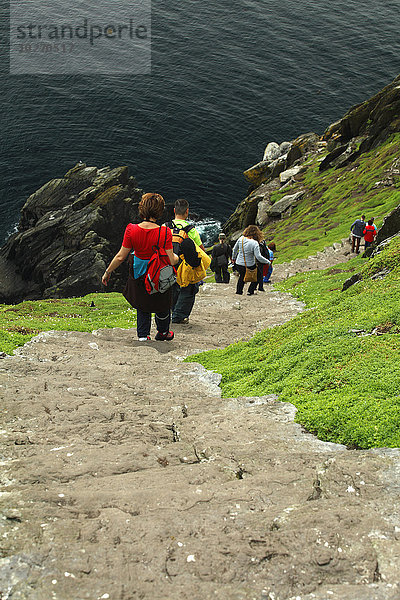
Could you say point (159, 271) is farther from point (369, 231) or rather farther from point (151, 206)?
point (369, 231)

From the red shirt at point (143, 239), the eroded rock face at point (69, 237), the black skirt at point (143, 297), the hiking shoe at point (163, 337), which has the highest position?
the red shirt at point (143, 239)

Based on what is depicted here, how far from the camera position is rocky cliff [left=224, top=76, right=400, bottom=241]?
51562 millimetres

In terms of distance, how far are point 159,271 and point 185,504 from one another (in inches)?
319

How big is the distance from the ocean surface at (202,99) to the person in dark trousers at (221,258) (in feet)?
135

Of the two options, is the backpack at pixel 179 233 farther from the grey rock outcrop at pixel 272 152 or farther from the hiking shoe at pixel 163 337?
the grey rock outcrop at pixel 272 152

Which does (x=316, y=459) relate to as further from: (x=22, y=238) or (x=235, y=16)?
(x=235, y=16)

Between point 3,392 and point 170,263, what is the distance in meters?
5.69

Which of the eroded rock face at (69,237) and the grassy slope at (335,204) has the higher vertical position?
the grassy slope at (335,204)

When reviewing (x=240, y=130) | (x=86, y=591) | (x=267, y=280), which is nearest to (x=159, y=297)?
(x=86, y=591)

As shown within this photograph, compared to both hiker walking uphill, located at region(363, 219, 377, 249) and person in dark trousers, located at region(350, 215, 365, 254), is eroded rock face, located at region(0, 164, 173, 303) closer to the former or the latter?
Result: person in dark trousers, located at region(350, 215, 365, 254)

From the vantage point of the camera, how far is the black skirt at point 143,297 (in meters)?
14.2

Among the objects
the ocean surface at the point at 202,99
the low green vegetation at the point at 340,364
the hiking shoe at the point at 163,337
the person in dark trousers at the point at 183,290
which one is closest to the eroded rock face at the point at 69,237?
the ocean surface at the point at 202,99

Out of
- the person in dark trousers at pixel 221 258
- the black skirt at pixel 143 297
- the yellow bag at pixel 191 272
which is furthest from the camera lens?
the person in dark trousers at pixel 221 258

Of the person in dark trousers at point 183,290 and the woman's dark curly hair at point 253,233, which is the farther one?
the woman's dark curly hair at point 253,233
